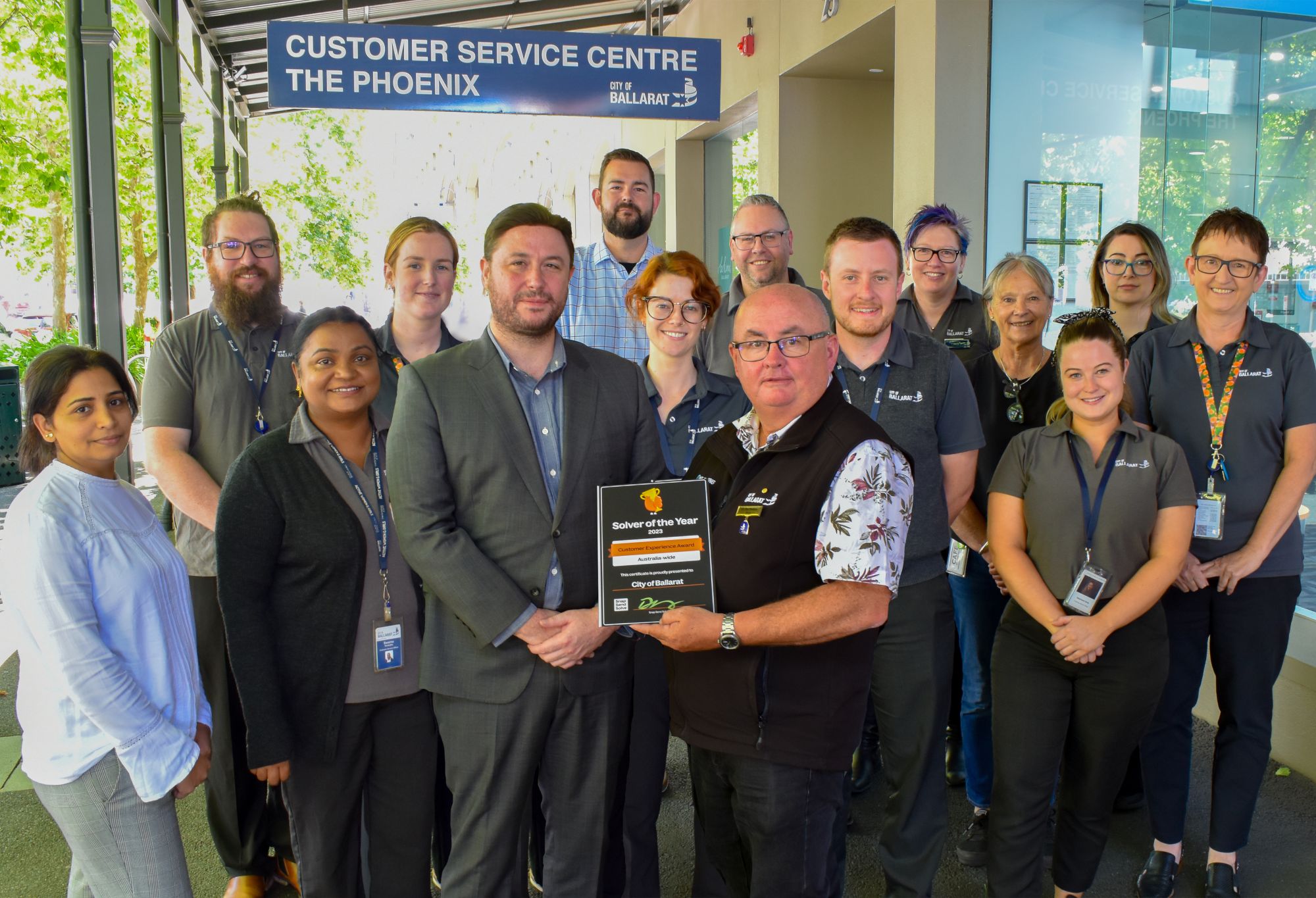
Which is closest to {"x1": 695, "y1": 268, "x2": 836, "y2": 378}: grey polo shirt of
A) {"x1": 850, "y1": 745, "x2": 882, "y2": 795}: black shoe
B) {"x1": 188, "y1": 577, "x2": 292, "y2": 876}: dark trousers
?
{"x1": 850, "y1": 745, "x2": 882, "y2": 795}: black shoe

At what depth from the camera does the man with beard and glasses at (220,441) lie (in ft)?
10.1

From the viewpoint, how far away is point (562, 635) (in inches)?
92.7

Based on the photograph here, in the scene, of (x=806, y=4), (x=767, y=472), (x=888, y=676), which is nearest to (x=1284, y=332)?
(x=888, y=676)

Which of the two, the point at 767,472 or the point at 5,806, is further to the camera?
the point at 5,806

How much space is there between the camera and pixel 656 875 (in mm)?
2982

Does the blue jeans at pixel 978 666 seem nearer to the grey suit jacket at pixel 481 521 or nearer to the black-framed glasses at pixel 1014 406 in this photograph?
the black-framed glasses at pixel 1014 406

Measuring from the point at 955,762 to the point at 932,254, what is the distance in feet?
6.94

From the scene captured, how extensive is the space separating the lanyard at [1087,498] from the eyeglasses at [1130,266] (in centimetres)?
117

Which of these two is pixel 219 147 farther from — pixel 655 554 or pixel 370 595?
pixel 655 554

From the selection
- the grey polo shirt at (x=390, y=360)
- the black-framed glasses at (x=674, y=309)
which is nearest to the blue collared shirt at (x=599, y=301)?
the grey polo shirt at (x=390, y=360)

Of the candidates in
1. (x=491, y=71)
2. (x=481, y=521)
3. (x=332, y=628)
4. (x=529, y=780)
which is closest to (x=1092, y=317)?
(x=481, y=521)

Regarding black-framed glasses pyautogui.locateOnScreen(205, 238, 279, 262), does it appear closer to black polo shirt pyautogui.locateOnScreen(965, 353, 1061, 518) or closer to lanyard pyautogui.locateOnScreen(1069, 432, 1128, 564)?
black polo shirt pyautogui.locateOnScreen(965, 353, 1061, 518)

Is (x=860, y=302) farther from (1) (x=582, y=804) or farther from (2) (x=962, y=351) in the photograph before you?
(1) (x=582, y=804)

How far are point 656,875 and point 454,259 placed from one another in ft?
7.19
